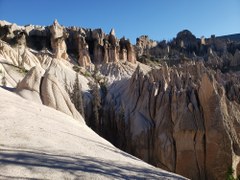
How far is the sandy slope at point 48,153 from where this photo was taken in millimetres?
6891

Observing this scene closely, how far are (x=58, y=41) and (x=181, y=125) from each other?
40.3 meters

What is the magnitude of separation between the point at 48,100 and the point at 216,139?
39.2ft

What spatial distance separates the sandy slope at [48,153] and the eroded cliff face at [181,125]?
42.3 ft

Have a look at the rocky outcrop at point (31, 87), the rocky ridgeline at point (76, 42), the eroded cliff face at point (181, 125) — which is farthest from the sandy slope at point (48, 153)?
the rocky ridgeline at point (76, 42)

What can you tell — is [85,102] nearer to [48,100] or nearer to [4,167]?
[48,100]

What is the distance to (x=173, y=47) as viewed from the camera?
99750 mm

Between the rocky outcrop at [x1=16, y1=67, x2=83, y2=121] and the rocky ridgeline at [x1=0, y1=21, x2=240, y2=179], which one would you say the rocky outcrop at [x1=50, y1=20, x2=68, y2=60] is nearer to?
the rocky ridgeline at [x1=0, y1=21, x2=240, y2=179]

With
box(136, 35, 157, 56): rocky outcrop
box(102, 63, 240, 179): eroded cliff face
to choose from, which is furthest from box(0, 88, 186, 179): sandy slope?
box(136, 35, 157, 56): rocky outcrop

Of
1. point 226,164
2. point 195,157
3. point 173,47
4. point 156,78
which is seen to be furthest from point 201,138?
point 173,47

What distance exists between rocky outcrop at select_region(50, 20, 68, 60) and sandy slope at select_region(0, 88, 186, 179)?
1871 inches

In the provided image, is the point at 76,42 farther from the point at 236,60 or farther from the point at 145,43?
the point at 145,43

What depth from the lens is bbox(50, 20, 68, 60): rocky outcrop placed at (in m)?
59.3

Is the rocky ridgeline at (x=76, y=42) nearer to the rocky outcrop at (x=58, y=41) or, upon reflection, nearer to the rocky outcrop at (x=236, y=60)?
the rocky outcrop at (x=58, y=41)

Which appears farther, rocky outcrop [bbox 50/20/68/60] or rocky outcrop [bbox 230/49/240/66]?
rocky outcrop [bbox 230/49/240/66]
